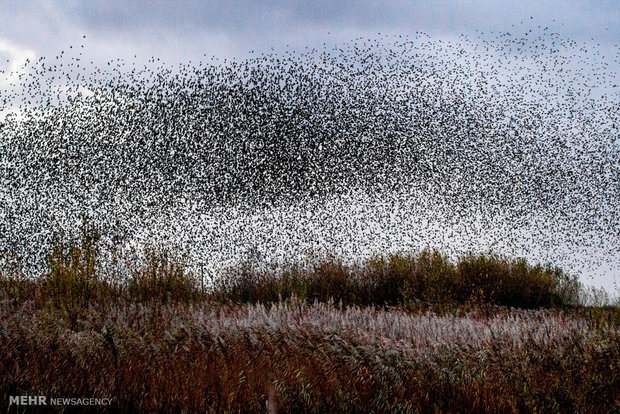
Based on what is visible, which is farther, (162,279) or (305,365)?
(162,279)

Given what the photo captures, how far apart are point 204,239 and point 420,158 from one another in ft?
16.3

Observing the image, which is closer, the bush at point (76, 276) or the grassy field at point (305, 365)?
the grassy field at point (305, 365)

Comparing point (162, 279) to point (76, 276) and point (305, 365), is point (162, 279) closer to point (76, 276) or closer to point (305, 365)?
point (76, 276)

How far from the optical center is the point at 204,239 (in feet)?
40.6

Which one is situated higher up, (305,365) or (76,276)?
(76,276)

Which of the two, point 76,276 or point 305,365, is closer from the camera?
point 305,365

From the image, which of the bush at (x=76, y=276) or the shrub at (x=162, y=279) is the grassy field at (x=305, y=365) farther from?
the shrub at (x=162, y=279)

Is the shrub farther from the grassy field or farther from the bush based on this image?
the grassy field

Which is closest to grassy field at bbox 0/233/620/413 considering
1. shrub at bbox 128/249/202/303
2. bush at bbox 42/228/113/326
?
bush at bbox 42/228/113/326

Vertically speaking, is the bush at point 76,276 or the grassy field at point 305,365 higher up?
the bush at point 76,276

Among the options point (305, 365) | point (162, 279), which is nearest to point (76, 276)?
point (162, 279)

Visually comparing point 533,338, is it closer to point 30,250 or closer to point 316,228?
point 316,228

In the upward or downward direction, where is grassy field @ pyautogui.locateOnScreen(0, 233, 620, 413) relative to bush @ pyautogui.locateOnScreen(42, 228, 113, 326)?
downward

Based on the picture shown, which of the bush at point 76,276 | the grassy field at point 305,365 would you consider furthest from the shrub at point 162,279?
the grassy field at point 305,365
